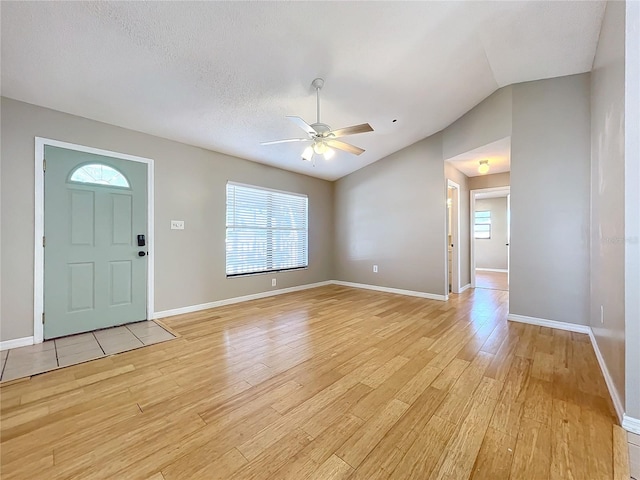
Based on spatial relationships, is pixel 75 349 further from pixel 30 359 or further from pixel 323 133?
pixel 323 133

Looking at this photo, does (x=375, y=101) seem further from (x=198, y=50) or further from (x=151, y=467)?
(x=151, y=467)

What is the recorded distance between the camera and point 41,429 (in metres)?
1.56

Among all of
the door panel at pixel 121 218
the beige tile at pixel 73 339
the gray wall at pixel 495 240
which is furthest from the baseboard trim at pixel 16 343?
the gray wall at pixel 495 240

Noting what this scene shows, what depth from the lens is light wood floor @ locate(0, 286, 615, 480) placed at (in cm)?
131

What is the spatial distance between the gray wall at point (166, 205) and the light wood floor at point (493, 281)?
4.12m

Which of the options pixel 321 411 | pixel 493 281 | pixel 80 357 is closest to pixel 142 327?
pixel 80 357

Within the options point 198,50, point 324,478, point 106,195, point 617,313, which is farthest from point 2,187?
point 617,313

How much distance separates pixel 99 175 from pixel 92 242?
827 millimetres

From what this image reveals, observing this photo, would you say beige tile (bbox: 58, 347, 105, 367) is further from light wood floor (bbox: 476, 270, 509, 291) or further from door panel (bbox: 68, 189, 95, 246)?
light wood floor (bbox: 476, 270, 509, 291)

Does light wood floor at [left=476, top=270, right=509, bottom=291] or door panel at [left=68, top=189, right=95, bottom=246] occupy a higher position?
door panel at [left=68, top=189, right=95, bottom=246]

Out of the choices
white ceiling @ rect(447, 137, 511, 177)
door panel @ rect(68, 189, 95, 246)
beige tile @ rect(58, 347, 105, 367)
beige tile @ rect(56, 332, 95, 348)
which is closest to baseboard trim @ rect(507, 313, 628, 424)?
white ceiling @ rect(447, 137, 511, 177)

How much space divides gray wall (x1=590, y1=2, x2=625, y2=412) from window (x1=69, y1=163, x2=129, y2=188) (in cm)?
484

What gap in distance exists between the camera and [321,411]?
171 cm

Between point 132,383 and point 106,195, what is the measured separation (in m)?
2.37
